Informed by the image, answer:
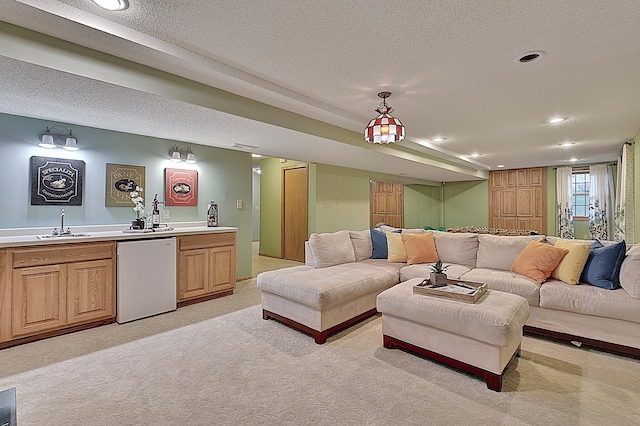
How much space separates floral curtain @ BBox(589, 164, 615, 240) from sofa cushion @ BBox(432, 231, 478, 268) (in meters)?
5.62

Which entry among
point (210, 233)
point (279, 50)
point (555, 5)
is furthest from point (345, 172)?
point (555, 5)

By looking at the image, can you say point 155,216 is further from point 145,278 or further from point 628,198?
point 628,198

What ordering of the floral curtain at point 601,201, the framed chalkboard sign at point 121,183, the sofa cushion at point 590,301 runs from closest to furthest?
1. the sofa cushion at point 590,301
2. the framed chalkboard sign at point 121,183
3. the floral curtain at point 601,201

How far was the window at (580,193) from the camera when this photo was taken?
7551mm

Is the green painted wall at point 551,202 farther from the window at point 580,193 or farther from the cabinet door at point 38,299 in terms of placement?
the cabinet door at point 38,299

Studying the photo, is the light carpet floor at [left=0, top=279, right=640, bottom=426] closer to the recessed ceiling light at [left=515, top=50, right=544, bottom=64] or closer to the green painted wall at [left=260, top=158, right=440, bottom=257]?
the recessed ceiling light at [left=515, top=50, right=544, bottom=64]

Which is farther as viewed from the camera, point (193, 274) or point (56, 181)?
point (193, 274)

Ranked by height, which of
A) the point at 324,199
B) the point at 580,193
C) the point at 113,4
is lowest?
the point at 324,199

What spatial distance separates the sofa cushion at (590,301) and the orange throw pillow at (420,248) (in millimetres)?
1257

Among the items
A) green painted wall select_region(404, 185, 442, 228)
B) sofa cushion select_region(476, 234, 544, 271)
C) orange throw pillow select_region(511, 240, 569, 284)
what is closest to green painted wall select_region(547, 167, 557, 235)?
green painted wall select_region(404, 185, 442, 228)

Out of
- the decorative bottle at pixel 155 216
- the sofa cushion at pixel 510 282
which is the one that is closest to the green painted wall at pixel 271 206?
the decorative bottle at pixel 155 216

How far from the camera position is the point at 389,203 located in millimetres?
9023

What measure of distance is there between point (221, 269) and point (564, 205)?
831 cm

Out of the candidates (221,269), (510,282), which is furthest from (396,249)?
(221,269)
